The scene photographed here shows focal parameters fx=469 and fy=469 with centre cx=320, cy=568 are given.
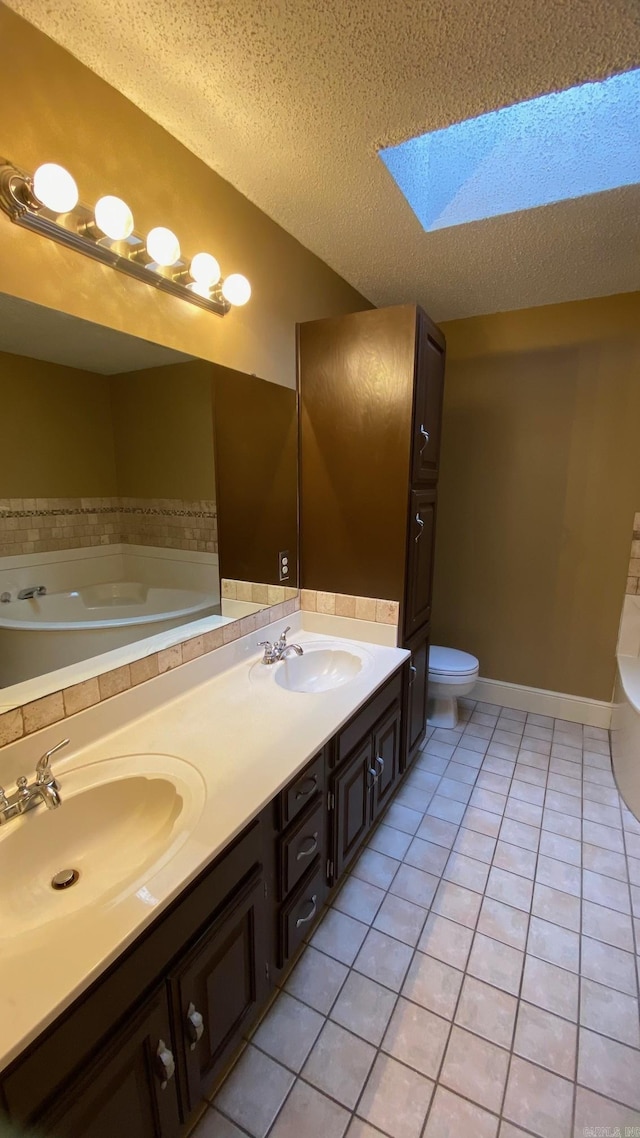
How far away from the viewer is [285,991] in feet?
4.49

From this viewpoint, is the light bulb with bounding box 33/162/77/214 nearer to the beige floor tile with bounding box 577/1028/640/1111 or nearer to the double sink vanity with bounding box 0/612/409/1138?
the double sink vanity with bounding box 0/612/409/1138

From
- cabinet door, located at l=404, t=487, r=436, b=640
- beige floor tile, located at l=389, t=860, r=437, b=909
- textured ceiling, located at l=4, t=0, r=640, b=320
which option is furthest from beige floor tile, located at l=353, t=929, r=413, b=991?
textured ceiling, located at l=4, t=0, r=640, b=320

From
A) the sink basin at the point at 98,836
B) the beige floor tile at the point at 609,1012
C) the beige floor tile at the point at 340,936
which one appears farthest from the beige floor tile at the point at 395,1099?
the sink basin at the point at 98,836

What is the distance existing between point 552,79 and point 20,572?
1793 millimetres

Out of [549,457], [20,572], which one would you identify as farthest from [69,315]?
[549,457]

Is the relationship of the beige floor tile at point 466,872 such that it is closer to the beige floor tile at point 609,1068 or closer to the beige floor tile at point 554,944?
the beige floor tile at point 554,944

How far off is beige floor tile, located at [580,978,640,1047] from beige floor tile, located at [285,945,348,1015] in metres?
0.69

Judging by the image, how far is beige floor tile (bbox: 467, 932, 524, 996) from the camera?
4.61 feet

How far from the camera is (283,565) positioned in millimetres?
2061

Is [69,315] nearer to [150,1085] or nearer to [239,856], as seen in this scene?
[239,856]

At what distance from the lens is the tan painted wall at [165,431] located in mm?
1432

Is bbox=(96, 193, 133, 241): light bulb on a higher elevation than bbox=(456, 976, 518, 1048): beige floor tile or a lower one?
higher

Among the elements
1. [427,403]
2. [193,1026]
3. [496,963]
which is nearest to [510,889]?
[496,963]

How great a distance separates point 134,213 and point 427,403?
47.3 inches
